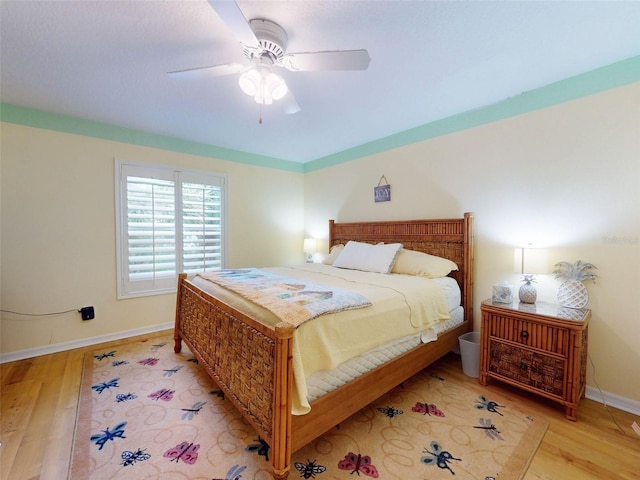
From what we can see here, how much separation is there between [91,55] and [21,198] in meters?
1.79

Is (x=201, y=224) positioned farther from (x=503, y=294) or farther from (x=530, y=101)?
(x=530, y=101)

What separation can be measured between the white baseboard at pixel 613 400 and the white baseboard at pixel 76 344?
4.31 meters

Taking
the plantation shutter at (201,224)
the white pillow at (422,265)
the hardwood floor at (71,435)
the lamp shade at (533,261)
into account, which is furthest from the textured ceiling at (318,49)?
the hardwood floor at (71,435)

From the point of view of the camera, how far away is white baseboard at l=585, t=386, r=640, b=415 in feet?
6.18

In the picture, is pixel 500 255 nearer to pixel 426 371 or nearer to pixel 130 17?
pixel 426 371

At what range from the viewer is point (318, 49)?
1830 millimetres

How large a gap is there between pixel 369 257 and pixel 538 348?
160 centimetres

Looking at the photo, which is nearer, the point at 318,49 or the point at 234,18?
the point at 234,18

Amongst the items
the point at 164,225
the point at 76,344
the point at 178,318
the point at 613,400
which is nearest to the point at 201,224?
the point at 164,225

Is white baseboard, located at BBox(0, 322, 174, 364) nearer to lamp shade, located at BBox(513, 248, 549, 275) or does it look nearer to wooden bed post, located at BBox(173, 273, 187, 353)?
wooden bed post, located at BBox(173, 273, 187, 353)

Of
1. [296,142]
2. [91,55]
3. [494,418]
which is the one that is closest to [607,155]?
[494,418]

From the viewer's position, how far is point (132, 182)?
319 centimetres

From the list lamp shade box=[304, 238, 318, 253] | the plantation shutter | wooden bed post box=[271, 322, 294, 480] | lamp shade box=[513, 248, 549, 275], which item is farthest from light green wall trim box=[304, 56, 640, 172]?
wooden bed post box=[271, 322, 294, 480]

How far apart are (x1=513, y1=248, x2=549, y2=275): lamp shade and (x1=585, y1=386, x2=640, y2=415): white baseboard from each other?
3.14 ft
